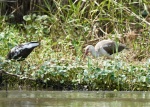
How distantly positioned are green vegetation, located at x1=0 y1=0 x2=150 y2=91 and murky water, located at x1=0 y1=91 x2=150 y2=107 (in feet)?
1.37

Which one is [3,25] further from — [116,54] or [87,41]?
[116,54]

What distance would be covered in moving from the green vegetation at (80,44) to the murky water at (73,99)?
0.42 m

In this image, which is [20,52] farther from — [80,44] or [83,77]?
[80,44]

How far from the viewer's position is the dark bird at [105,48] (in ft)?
32.6

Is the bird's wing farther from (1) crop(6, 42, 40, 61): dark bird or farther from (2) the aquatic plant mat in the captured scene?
(2) the aquatic plant mat

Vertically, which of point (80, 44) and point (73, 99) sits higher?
point (80, 44)

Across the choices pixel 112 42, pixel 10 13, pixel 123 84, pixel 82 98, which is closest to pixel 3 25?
pixel 10 13

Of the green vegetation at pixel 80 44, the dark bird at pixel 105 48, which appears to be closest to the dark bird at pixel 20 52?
the green vegetation at pixel 80 44

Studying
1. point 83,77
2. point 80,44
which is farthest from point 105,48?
point 83,77

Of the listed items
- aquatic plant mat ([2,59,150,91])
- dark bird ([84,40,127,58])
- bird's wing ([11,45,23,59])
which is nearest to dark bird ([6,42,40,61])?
bird's wing ([11,45,23,59])

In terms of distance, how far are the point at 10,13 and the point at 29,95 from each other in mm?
5833

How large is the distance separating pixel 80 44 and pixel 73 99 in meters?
3.99

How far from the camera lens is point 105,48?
32.7ft

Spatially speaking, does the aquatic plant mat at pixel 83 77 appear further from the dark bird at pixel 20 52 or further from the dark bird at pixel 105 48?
the dark bird at pixel 105 48
